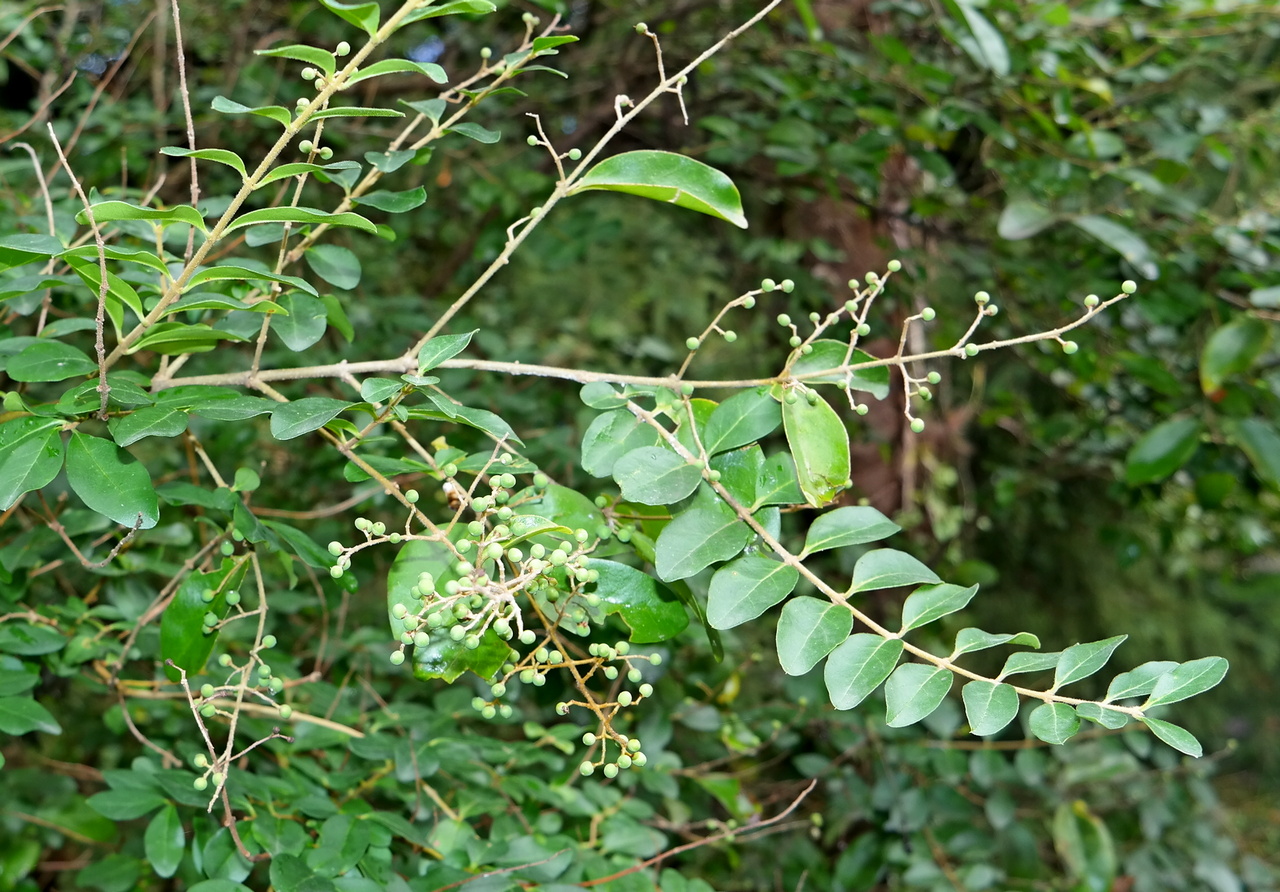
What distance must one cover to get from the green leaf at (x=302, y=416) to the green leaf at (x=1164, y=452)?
1.25 metres

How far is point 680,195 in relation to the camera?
25.8 inches

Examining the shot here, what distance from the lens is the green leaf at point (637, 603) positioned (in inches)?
25.4

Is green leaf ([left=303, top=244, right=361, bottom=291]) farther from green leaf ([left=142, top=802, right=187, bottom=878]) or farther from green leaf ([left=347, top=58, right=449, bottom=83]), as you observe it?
green leaf ([left=142, top=802, right=187, bottom=878])

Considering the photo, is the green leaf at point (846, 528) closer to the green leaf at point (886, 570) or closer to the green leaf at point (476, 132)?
the green leaf at point (886, 570)

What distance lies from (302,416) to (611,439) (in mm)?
211

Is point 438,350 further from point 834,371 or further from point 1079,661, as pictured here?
point 1079,661

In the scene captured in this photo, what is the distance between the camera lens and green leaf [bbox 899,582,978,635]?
607 millimetres

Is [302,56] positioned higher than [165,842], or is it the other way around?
[302,56]

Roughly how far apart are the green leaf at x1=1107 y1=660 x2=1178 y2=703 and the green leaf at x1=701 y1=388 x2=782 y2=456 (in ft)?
0.86

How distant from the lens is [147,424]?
23.2 inches

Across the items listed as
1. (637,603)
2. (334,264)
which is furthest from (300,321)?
(637,603)

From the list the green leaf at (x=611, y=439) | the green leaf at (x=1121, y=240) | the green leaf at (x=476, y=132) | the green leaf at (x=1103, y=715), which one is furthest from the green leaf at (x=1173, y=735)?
the green leaf at (x=1121, y=240)

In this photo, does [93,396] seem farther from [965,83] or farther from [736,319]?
[736,319]

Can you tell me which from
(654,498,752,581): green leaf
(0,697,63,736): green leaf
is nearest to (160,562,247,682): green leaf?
(0,697,63,736): green leaf
